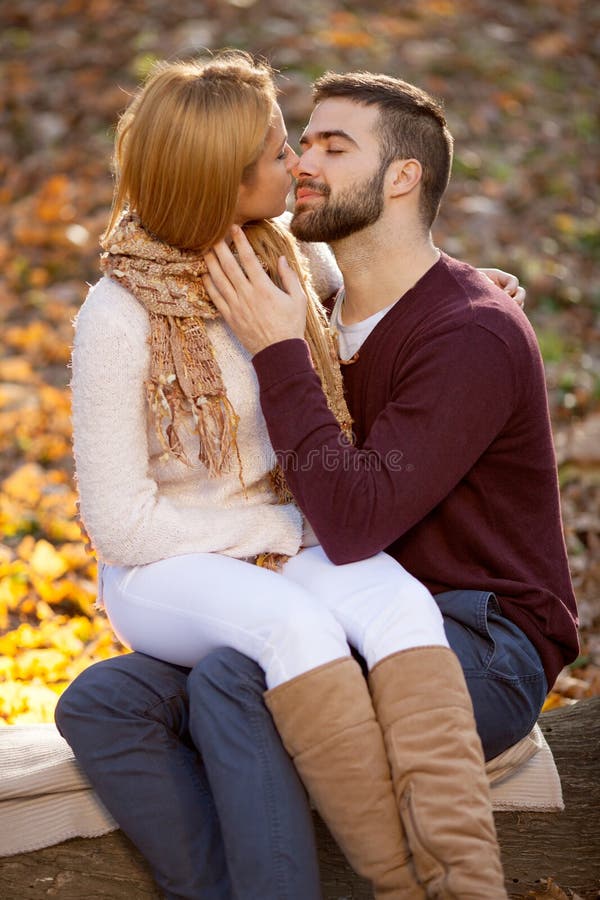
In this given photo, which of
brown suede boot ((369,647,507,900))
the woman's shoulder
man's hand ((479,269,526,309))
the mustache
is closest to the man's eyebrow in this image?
the mustache

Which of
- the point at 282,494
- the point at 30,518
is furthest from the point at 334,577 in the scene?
the point at 30,518

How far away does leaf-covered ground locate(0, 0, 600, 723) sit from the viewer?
4.20 meters

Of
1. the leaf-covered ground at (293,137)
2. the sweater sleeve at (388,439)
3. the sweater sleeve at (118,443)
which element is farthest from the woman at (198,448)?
the leaf-covered ground at (293,137)

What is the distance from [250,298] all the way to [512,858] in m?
1.52

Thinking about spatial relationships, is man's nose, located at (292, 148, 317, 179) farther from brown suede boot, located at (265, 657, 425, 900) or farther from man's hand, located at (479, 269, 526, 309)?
brown suede boot, located at (265, 657, 425, 900)

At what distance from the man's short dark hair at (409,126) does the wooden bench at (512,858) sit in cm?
154

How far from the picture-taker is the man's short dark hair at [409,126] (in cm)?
287

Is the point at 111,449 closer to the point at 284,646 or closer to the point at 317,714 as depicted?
the point at 284,646

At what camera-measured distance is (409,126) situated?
288 centimetres


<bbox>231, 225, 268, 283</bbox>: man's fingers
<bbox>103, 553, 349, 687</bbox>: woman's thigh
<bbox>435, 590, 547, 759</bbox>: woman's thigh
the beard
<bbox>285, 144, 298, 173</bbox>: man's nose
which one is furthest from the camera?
the beard

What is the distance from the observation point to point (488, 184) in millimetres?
7391

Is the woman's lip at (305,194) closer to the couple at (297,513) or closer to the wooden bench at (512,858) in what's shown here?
the couple at (297,513)

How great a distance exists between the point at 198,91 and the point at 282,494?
Result: 101 centimetres

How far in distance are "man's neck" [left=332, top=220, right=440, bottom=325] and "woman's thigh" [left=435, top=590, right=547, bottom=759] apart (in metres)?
0.85
